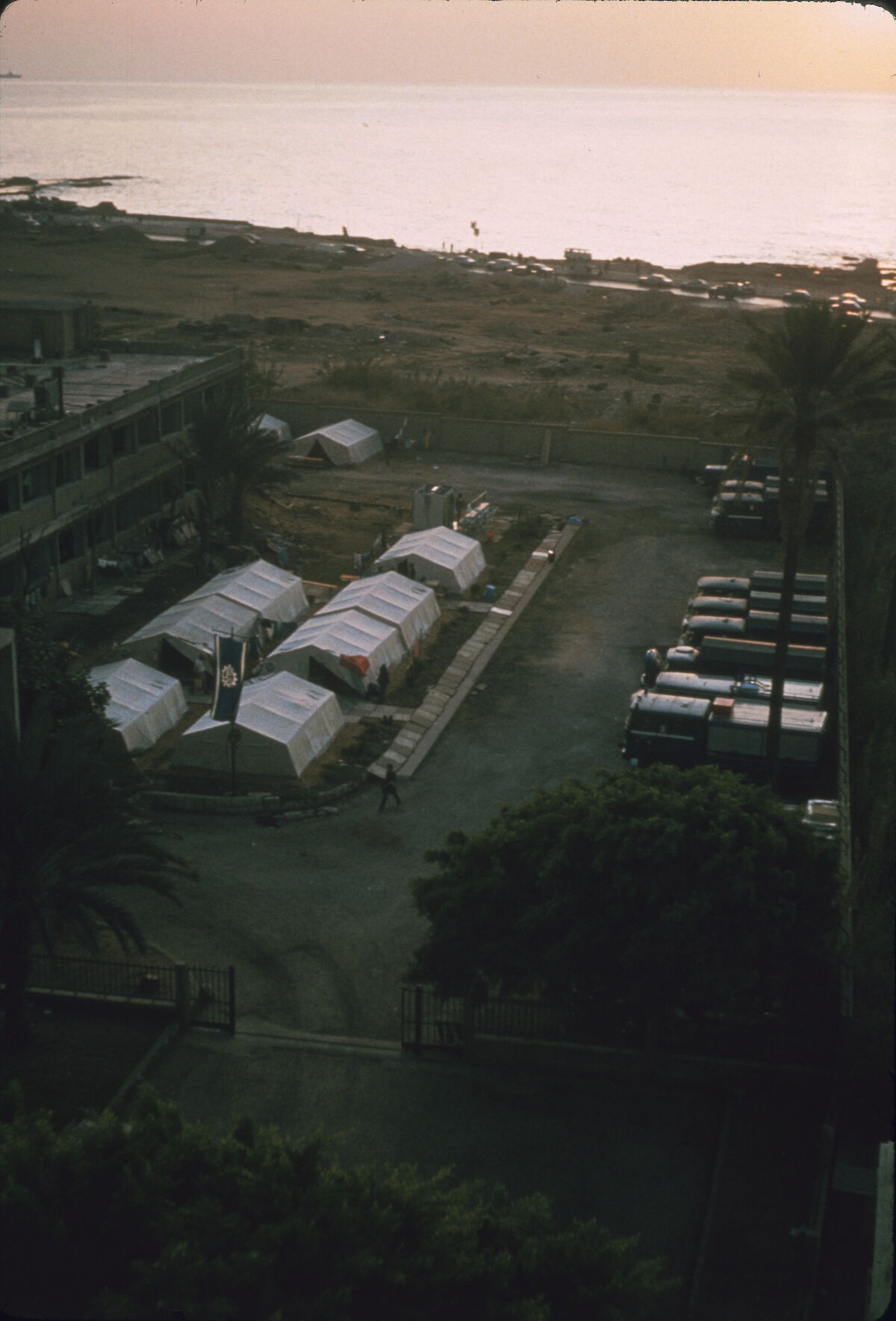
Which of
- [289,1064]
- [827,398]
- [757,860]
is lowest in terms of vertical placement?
[289,1064]

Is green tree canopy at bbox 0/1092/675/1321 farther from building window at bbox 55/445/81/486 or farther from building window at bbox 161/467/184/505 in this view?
building window at bbox 161/467/184/505

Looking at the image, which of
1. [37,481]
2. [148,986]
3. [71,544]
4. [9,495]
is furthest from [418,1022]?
[71,544]

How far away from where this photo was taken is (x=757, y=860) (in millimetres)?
18016

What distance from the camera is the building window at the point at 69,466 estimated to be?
38438mm

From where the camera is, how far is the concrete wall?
55562 millimetres

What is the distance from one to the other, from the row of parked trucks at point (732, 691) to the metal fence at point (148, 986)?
38.7ft

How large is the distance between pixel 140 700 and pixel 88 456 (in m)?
14.3

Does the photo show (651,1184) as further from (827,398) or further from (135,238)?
(135,238)

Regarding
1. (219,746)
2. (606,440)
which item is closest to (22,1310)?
(219,746)

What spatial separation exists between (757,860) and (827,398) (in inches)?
431

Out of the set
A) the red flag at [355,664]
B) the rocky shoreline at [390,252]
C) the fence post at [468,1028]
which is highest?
the rocky shoreline at [390,252]

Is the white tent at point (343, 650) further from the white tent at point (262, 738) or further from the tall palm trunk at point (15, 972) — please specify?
the tall palm trunk at point (15, 972)

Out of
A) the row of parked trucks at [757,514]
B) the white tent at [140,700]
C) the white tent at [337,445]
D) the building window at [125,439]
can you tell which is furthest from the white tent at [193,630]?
the white tent at [337,445]

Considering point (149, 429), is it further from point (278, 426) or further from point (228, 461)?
point (278, 426)
